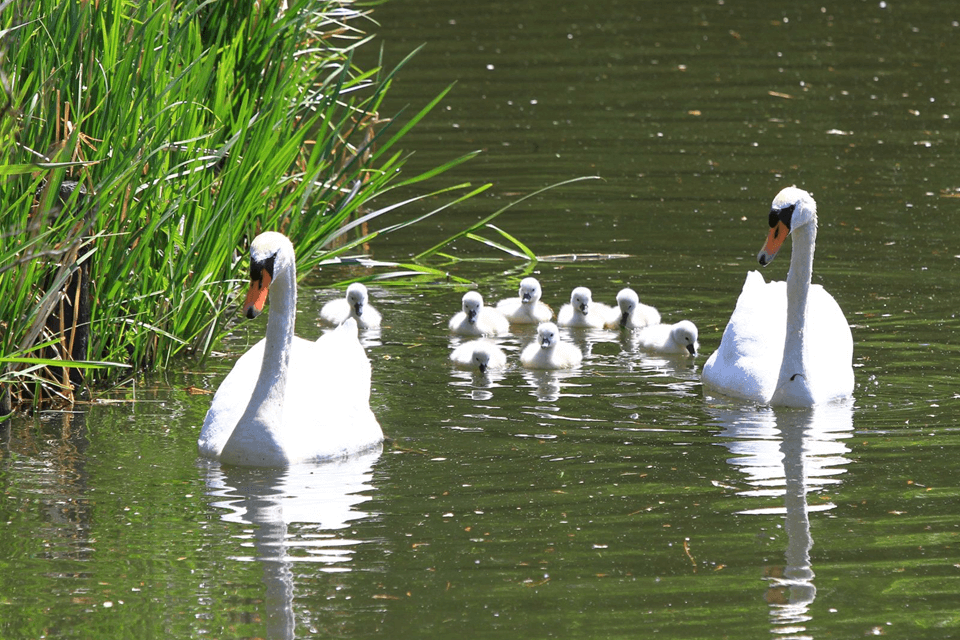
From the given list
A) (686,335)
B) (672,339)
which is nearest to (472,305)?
(672,339)

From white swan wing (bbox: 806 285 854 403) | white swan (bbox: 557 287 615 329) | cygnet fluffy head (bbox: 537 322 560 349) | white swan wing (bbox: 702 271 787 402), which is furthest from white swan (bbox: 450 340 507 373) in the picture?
white swan wing (bbox: 806 285 854 403)

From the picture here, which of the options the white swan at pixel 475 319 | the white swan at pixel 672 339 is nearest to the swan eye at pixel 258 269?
the white swan at pixel 475 319

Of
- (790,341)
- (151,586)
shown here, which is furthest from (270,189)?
(151,586)

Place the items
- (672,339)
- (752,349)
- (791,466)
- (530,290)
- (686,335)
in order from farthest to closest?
(530,290)
(672,339)
(686,335)
(752,349)
(791,466)

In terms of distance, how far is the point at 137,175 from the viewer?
27.2ft

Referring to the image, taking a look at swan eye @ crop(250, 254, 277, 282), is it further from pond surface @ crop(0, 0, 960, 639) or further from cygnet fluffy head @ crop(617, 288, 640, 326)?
cygnet fluffy head @ crop(617, 288, 640, 326)

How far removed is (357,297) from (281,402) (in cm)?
276

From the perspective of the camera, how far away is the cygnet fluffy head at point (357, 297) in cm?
1033

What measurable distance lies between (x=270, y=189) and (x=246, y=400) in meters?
1.85

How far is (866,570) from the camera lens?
626 centimetres

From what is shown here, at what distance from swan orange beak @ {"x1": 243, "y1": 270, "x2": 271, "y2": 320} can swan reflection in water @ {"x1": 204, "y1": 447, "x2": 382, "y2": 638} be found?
32.2 inches

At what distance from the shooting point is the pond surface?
5930mm

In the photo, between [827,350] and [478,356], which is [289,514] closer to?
[478,356]

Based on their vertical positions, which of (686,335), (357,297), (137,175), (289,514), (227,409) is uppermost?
(137,175)
